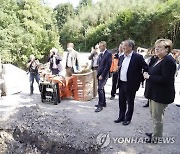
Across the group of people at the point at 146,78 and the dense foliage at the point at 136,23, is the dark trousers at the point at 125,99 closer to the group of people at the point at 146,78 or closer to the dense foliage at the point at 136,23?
the group of people at the point at 146,78

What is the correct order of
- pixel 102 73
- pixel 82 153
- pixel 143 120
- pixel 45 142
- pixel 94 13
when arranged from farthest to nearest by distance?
pixel 94 13
pixel 102 73
pixel 143 120
pixel 45 142
pixel 82 153

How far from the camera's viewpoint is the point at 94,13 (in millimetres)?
31656

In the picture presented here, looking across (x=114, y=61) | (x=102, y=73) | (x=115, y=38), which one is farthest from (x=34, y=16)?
(x=102, y=73)

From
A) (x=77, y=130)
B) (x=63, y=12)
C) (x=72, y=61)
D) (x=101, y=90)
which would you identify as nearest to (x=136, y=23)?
(x=72, y=61)

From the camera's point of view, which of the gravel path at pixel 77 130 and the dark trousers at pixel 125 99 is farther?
the dark trousers at pixel 125 99

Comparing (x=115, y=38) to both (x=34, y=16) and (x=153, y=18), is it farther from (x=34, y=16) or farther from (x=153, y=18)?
(x=34, y=16)

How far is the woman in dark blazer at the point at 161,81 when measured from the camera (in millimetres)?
3572

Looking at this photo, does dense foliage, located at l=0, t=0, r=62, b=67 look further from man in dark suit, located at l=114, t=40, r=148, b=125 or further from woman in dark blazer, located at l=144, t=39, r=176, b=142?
woman in dark blazer, located at l=144, t=39, r=176, b=142

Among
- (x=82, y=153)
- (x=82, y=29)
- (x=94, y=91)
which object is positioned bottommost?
(x=82, y=153)

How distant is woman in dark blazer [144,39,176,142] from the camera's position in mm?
3572

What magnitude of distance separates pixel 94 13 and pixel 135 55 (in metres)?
28.2

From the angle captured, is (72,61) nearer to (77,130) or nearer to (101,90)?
(101,90)

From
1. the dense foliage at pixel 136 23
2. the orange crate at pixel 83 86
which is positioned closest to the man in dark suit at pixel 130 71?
the orange crate at pixel 83 86

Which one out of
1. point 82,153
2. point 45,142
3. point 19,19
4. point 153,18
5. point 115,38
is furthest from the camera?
point 115,38
